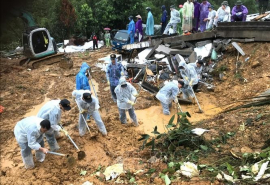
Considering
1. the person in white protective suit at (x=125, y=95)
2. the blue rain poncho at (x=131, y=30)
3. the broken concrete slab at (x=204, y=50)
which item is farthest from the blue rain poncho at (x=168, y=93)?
the blue rain poncho at (x=131, y=30)

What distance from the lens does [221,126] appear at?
5.87 metres

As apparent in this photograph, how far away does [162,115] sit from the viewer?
8.43 metres

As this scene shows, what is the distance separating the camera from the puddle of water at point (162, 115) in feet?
25.6

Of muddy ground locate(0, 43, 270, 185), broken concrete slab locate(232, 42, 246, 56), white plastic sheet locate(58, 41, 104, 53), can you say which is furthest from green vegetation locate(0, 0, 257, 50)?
broken concrete slab locate(232, 42, 246, 56)

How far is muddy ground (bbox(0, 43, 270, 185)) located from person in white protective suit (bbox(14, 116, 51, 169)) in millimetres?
387

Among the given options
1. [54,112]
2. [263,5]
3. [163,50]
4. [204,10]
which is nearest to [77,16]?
[163,50]

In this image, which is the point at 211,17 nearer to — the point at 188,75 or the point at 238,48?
the point at 238,48

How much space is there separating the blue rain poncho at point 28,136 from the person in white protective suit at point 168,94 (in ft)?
13.2

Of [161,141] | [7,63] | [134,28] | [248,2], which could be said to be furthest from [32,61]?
[248,2]

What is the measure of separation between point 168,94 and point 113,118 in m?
1.92

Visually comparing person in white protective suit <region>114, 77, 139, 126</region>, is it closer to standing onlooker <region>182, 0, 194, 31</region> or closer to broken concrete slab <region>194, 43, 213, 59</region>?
broken concrete slab <region>194, 43, 213, 59</region>

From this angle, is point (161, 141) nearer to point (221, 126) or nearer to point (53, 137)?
point (221, 126)

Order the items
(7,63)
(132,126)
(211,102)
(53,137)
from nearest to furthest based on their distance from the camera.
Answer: (53,137) < (132,126) < (211,102) < (7,63)

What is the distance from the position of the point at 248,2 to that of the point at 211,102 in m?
25.8
